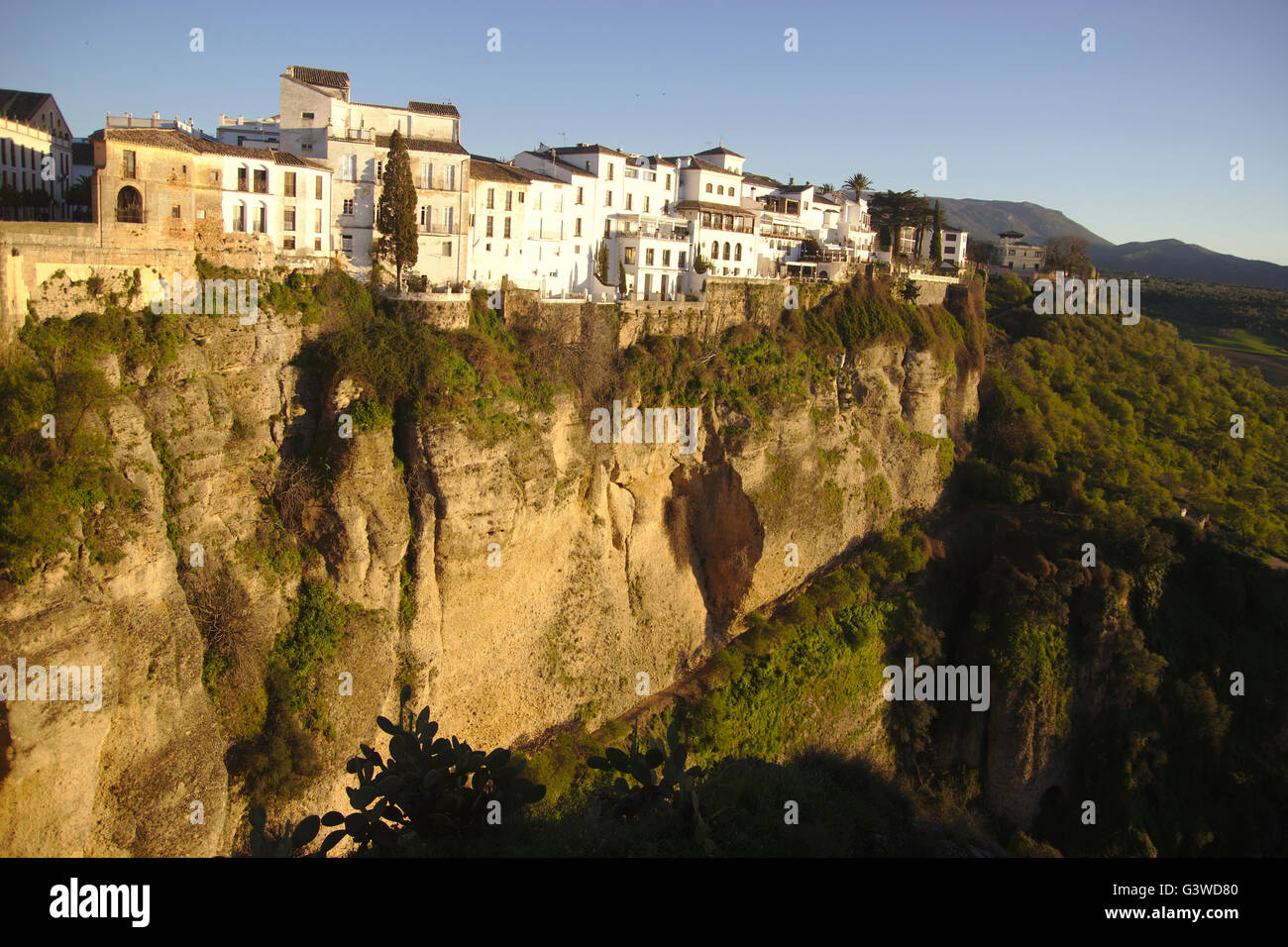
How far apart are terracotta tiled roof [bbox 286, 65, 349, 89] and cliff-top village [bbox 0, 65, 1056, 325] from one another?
6 centimetres

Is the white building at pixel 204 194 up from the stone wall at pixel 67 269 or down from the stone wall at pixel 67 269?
up

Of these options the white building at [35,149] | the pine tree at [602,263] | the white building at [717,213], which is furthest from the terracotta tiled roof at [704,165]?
the white building at [35,149]

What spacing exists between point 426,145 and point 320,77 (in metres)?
3.67

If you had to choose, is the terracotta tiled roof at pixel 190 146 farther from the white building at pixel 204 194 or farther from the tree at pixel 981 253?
the tree at pixel 981 253

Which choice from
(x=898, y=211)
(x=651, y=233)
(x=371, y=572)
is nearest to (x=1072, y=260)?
(x=898, y=211)

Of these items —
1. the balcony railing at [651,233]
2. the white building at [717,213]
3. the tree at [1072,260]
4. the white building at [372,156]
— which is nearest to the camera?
the white building at [372,156]

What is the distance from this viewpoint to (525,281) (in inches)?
1137

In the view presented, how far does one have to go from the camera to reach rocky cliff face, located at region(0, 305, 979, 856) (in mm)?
15500

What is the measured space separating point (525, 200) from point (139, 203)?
39.2 ft

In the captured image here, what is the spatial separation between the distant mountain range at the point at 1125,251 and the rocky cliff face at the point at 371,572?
121 feet

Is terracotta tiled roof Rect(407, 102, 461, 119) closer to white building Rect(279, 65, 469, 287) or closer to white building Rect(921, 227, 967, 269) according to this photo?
white building Rect(279, 65, 469, 287)

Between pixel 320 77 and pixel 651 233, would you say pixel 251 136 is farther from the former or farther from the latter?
pixel 651 233

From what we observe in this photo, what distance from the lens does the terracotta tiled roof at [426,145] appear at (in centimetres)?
2520

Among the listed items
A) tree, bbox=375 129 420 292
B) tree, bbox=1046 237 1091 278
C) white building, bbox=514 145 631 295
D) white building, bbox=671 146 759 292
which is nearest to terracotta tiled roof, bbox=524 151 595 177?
white building, bbox=514 145 631 295
